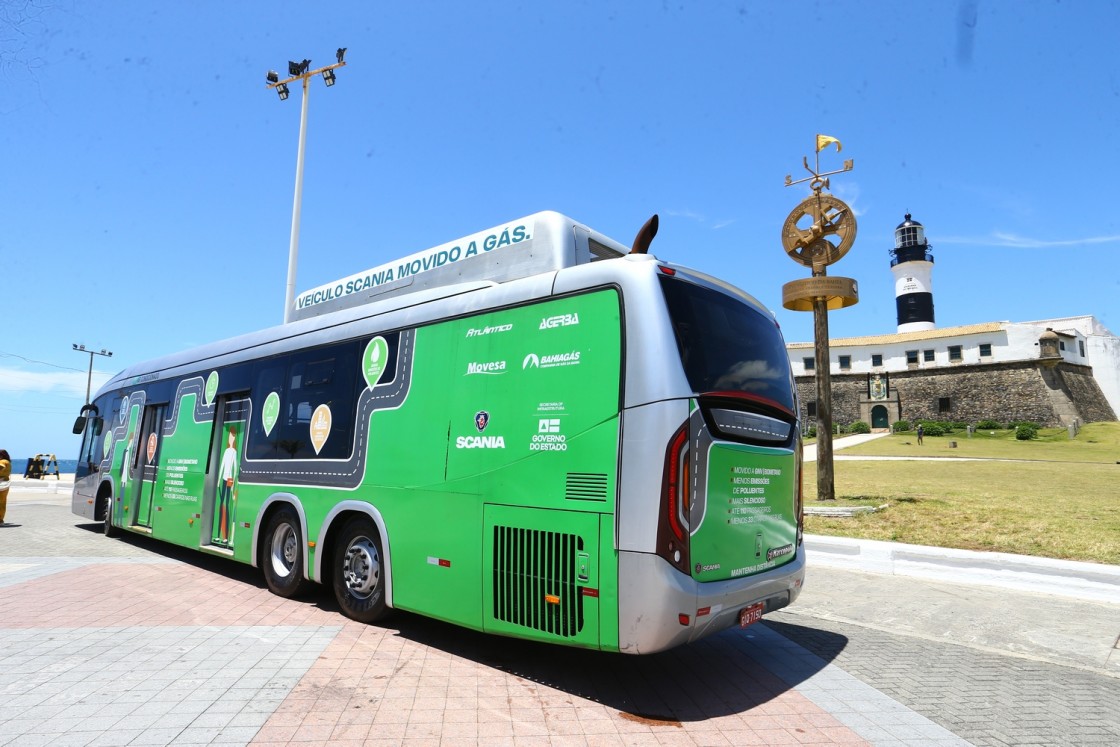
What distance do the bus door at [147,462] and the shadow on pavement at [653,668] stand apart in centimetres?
513

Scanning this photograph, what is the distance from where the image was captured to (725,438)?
439 cm

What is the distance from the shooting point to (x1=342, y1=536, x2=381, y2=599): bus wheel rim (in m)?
5.91

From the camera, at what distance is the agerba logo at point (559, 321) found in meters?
4.58

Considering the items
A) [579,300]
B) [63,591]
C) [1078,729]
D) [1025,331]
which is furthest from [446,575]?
[1025,331]

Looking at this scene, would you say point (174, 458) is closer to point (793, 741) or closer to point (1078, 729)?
point (793, 741)

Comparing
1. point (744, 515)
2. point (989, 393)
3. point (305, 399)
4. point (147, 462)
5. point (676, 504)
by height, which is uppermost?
point (989, 393)

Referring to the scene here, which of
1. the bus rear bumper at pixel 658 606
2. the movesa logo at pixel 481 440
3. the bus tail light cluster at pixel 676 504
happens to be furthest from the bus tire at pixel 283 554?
the bus tail light cluster at pixel 676 504

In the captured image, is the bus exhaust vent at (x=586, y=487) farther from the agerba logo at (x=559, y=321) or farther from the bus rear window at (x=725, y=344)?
the agerba logo at (x=559, y=321)

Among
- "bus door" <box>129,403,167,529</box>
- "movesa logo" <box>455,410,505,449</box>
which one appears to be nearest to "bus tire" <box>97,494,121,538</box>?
"bus door" <box>129,403,167,529</box>

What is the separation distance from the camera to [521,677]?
15.6 feet

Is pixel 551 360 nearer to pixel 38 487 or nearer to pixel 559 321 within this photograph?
pixel 559 321

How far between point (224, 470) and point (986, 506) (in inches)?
583

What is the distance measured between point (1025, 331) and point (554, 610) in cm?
6789

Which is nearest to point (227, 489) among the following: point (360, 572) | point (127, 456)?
point (360, 572)
